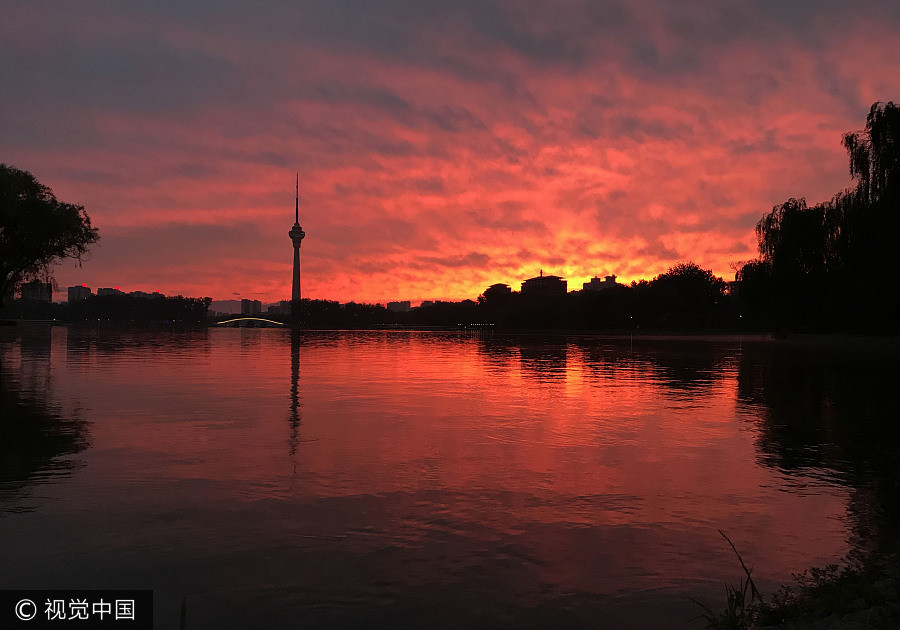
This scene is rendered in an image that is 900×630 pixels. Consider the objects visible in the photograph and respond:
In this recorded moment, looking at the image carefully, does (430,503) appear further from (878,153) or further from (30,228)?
(30,228)

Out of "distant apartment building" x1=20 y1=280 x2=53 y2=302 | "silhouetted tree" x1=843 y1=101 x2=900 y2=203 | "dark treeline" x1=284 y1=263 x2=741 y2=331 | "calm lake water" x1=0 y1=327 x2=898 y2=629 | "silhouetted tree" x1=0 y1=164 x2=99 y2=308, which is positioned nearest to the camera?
"calm lake water" x1=0 y1=327 x2=898 y2=629

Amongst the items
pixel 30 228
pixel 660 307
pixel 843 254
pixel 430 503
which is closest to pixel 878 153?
pixel 843 254

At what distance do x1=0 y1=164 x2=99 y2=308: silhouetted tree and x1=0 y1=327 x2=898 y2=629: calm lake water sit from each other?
4549 cm

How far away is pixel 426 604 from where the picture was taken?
22.2ft

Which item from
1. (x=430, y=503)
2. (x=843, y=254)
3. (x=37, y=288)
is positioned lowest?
(x=430, y=503)

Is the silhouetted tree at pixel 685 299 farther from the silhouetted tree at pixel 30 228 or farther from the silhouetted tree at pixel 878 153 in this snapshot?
the silhouetted tree at pixel 30 228

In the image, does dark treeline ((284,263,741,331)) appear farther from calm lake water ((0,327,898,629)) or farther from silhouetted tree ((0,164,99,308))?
calm lake water ((0,327,898,629))

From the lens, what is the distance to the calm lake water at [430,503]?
7.03 meters

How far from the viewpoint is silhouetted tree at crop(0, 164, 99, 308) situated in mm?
60469

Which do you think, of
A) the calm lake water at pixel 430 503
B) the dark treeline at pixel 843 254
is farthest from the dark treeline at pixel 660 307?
the calm lake water at pixel 430 503

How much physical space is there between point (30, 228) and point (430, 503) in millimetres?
62862

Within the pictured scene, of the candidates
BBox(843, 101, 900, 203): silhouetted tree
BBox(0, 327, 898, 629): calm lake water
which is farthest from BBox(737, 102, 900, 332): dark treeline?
BBox(0, 327, 898, 629): calm lake water

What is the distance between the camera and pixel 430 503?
33.7ft

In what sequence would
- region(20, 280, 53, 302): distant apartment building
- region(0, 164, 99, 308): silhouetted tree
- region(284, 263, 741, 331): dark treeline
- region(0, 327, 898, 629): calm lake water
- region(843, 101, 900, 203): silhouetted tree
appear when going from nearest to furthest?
region(0, 327, 898, 629): calm lake water → region(843, 101, 900, 203): silhouetted tree → region(0, 164, 99, 308): silhouetted tree → region(20, 280, 53, 302): distant apartment building → region(284, 263, 741, 331): dark treeline
